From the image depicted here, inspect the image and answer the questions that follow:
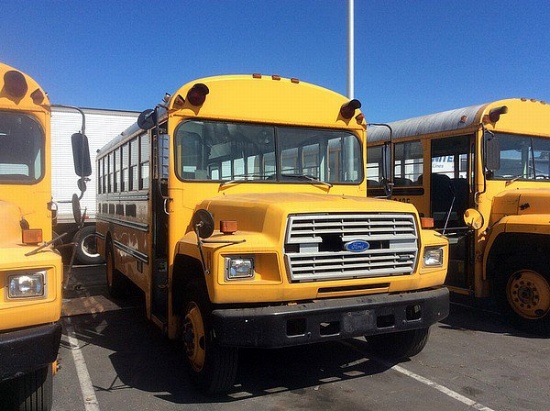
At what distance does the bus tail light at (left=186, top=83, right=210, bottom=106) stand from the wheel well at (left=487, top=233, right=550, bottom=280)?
4009mm

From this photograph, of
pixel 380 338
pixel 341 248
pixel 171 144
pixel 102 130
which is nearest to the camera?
pixel 341 248

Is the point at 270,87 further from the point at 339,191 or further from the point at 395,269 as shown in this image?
the point at 395,269

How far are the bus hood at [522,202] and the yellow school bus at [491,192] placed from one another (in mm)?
12

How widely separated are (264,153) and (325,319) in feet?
6.29

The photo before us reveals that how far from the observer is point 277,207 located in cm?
380

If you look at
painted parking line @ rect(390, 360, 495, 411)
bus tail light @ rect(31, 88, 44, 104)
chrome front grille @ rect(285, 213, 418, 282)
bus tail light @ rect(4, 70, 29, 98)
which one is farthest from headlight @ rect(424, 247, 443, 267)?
bus tail light @ rect(4, 70, 29, 98)

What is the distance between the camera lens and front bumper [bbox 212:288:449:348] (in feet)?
11.6

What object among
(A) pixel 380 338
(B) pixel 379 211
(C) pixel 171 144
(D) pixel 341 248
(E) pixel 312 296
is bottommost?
(A) pixel 380 338

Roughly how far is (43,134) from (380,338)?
3678mm

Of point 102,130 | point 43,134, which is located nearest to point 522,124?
point 43,134

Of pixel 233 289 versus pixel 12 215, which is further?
pixel 12 215

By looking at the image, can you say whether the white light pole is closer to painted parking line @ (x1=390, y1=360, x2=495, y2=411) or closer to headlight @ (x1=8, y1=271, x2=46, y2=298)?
painted parking line @ (x1=390, y1=360, x2=495, y2=411)

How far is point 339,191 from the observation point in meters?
5.28

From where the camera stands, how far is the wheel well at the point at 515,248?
5.83m
